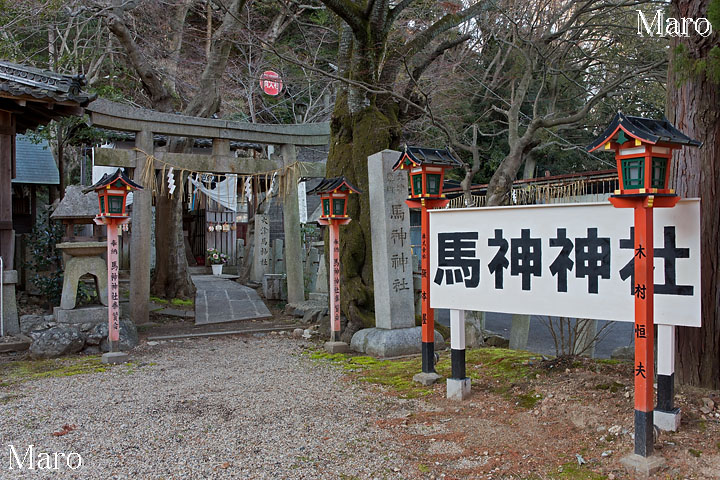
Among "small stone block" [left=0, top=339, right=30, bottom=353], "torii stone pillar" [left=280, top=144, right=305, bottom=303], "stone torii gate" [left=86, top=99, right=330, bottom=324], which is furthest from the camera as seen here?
"torii stone pillar" [left=280, top=144, right=305, bottom=303]

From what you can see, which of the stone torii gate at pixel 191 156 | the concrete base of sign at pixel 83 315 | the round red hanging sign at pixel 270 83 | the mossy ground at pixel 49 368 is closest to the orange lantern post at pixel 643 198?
the mossy ground at pixel 49 368

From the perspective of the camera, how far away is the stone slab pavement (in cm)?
1190

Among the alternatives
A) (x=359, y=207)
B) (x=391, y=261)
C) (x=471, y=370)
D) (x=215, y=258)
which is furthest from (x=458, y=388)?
(x=215, y=258)

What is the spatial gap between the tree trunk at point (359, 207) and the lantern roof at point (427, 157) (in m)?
3.07

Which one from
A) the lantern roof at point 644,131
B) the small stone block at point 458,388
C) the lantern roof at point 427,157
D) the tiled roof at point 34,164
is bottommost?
the small stone block at point 458,388

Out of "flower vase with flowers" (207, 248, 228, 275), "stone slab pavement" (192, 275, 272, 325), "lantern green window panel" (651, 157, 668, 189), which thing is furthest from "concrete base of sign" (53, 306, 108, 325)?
"flower vase with flowers" (207, 248, 228, 275)

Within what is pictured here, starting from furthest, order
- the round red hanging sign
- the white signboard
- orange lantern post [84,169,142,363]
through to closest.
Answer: the round red hanging sign, orange lantern post [84,169,142,363], the white signboard

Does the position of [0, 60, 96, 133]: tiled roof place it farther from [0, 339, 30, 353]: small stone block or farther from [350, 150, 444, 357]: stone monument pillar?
[350, 150, 444, 357]: stone monument pillar

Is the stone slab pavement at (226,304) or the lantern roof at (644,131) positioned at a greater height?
the lantern roof at (644,131)

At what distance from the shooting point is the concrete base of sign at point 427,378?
5797 millimetres

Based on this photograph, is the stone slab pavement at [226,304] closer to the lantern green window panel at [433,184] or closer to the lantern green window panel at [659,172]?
the lantern green window panel at [433,184]

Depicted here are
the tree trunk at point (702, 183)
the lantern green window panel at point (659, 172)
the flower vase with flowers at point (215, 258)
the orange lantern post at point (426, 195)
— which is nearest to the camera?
the lantern green window panel at point (659, 172)

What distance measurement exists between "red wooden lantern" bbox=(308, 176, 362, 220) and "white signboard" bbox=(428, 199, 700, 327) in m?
2.91

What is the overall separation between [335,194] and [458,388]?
3.84 metres
